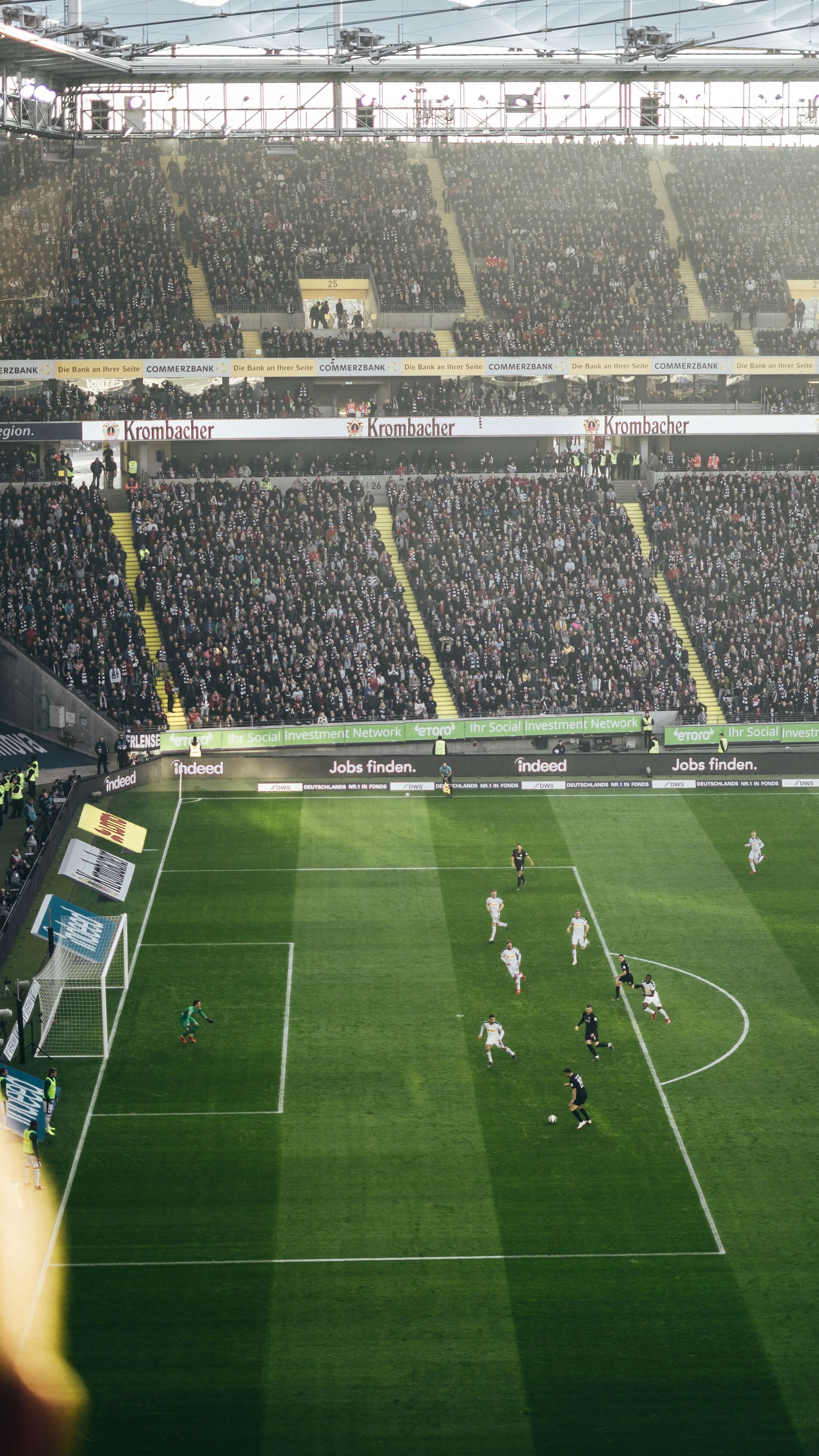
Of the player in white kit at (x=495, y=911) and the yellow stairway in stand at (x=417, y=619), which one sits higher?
the yellow stairway in stand at (x=417, y=619)

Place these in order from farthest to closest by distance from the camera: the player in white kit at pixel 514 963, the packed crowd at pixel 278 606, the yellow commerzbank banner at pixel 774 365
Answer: the yellow commerzbank banner at pixel 774 365
the packed crowd at pixel 278 606
the player in white kit at pixel 514 963

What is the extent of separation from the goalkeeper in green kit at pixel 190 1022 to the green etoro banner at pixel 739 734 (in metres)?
21.7

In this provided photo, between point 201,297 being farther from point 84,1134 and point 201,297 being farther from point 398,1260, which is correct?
point 398,1260

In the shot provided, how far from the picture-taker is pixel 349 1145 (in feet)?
88.5

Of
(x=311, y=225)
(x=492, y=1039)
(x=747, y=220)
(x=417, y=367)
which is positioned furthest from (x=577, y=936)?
(x=747, y=220)

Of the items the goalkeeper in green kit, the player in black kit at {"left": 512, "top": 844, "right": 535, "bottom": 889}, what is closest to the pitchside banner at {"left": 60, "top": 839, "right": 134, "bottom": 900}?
the goalkeeper in green kit

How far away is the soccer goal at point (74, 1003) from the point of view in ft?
98.6

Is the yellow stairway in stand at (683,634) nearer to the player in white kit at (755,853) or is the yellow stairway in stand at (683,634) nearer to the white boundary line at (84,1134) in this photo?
the player in white kit at (755,853)

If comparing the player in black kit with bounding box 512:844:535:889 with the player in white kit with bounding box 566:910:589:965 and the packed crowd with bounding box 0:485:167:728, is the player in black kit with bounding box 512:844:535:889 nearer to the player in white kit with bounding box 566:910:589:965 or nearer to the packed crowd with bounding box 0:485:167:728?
the player in white kit with bounding box 566:910:589:965

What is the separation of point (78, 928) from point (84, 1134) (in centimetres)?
513

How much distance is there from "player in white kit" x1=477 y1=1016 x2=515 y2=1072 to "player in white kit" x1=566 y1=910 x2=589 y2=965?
15.0 feet

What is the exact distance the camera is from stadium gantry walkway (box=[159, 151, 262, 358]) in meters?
58.6

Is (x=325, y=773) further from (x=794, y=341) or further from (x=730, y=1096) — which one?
(x=794, y=341)

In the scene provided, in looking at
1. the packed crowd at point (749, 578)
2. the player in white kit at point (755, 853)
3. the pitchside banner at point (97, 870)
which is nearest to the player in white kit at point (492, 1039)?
the pitchside banner at point (97, 870)
